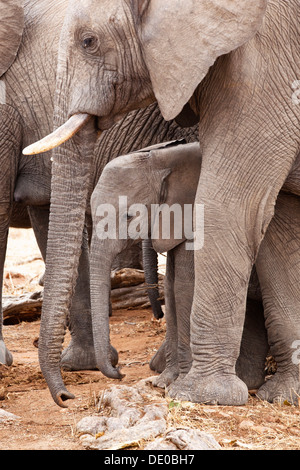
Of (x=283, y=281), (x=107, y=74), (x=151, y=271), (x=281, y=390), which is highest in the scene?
(x=107, y=74)

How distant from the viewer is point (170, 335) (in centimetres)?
544

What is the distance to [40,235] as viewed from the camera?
251 inches

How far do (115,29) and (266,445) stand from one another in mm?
1930

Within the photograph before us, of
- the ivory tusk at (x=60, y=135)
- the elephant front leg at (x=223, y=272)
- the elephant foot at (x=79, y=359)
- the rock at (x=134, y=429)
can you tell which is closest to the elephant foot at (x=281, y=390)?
the elephant front leg at (x=223, y=272)

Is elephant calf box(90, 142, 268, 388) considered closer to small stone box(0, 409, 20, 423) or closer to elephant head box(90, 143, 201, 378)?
elephant head box(90, 143, 201, 378)

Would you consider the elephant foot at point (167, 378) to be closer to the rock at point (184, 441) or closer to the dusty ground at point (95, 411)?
the dusty ground at point (95, 411)

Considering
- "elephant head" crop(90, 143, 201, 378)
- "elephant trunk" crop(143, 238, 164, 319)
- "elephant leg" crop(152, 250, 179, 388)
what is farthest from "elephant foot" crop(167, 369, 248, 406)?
"elephant trunk" crop(143, 238, 164, 319)

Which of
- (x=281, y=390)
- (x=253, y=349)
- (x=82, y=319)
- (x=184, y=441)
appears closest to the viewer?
(x=184, y=441)

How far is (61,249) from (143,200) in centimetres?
62

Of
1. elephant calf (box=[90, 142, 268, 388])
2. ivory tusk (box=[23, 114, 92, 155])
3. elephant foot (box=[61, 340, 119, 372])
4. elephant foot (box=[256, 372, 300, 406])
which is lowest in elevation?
elephant foot (box=[256, 372, 300, 406])

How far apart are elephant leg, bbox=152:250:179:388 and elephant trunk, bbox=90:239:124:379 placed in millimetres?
357

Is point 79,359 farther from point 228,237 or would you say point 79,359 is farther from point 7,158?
point 228,237

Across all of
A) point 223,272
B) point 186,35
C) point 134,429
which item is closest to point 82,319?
point 223,272

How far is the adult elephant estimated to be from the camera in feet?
Answer: 14.7
